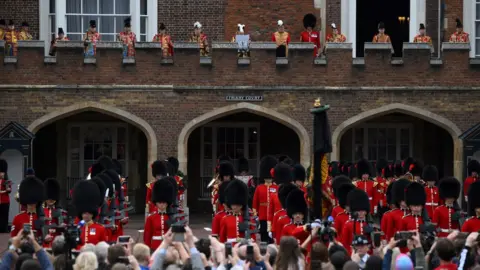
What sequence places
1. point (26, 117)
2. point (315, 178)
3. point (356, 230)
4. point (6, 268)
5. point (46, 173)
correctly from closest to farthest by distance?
point (6, 268) < point (356, 230) < point (315, 178) < point (26, 117) < point (46, 173)

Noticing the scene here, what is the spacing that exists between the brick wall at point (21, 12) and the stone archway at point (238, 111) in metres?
5.04

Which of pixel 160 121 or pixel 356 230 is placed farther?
pixel 160 121

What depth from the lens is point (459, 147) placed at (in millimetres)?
32531

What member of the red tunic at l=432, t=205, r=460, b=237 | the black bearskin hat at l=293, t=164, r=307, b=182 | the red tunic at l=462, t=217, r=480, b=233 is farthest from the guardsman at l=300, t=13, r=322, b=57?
the red tunic at l=462, t=217, r=480, b=233

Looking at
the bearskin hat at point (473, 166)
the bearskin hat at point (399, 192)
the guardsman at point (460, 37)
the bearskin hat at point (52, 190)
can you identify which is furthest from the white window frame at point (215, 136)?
the bearskin hat at point (399, 192)

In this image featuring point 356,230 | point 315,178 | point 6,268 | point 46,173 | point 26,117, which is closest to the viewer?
point 6,268

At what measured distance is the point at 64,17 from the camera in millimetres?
34906

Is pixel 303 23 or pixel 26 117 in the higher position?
pixel 303 23

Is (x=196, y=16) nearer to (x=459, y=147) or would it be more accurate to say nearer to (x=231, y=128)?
(x=231, y=128)

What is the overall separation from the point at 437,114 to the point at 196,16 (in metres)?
6.70

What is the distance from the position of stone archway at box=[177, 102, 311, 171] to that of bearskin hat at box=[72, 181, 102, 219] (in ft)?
42.4

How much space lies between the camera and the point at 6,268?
541 inches

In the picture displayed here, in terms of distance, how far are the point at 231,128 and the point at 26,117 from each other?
605cm

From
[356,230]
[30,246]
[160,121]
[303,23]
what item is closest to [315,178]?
[356,230]
